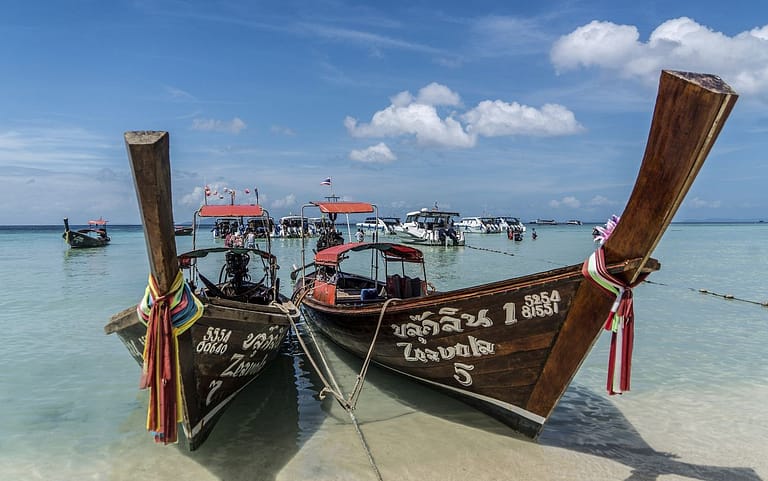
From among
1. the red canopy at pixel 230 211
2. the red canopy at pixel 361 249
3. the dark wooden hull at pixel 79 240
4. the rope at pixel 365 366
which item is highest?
the red canopy at pixel 230 211

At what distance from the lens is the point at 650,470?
Result: 5.06 metres

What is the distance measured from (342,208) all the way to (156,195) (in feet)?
27.1

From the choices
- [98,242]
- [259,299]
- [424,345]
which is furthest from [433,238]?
[424,345]

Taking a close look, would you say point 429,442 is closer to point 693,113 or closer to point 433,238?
point 693,113

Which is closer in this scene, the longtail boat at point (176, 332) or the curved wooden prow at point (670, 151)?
the curved wooden prow at point (670, 151)

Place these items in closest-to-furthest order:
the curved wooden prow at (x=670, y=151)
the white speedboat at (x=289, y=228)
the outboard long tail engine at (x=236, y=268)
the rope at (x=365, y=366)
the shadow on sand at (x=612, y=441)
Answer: the curved wooden prow at (x=670, y=151), the shadow on sand at (x=612, y=441), the rope at (x=365, y=366), the outboard long tail engine at (x=236, y=268), the white speedboat at (x=289, y=228)

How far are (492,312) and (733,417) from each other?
431 cm

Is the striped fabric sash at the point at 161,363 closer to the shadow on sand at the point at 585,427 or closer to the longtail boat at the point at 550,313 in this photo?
the longtail boat at the point at 550,313

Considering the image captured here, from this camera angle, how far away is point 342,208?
1186 cm

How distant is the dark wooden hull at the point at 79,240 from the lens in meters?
37.9

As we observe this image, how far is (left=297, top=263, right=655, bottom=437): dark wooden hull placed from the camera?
468 cm

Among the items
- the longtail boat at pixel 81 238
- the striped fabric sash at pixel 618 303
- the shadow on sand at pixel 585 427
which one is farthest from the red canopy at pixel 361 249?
the longtail boat at pixel 81 238

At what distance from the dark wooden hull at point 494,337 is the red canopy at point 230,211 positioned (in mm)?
5173

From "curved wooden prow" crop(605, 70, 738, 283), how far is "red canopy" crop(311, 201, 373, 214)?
8.30 m
